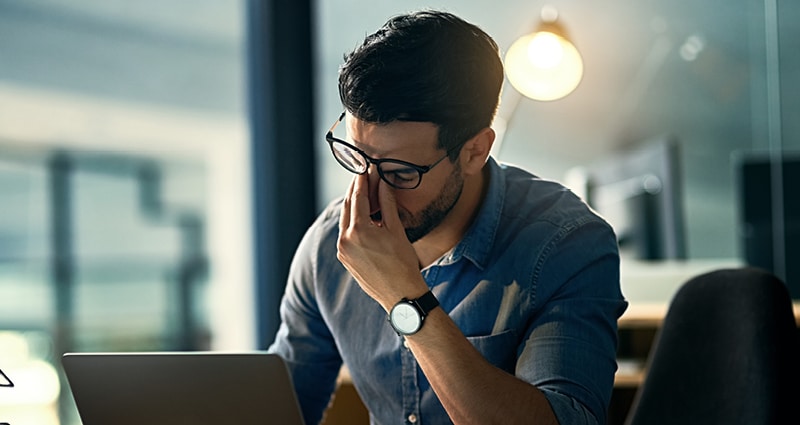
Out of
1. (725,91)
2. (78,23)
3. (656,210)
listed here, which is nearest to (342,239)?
(78,23)

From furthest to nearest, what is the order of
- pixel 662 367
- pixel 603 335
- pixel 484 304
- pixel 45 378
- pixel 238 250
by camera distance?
1. pixel 238 250
2. pixel 45 378
3. pixel 662 367
4. pixel 484 304
5. pixel 603 335

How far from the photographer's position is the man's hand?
4.89 ft

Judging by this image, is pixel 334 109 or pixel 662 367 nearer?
pixel 662 367

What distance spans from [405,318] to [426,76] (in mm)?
381

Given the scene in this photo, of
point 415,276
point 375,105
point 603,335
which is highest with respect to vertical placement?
point 375,105

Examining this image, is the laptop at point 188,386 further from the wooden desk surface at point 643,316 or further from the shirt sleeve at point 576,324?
the wooden desk surface at point 643,316

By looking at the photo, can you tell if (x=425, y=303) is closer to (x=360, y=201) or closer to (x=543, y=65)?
(x=360, y=201)

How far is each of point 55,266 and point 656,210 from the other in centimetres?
191

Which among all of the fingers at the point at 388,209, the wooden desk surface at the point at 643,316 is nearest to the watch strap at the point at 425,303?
the fingers at the point at 388,209

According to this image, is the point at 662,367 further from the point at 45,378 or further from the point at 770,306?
the point at 45,378

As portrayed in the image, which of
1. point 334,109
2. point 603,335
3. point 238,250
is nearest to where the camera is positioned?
point 603,335

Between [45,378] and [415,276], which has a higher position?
[415,276]

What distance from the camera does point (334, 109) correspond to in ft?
11.4

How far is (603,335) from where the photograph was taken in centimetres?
149
